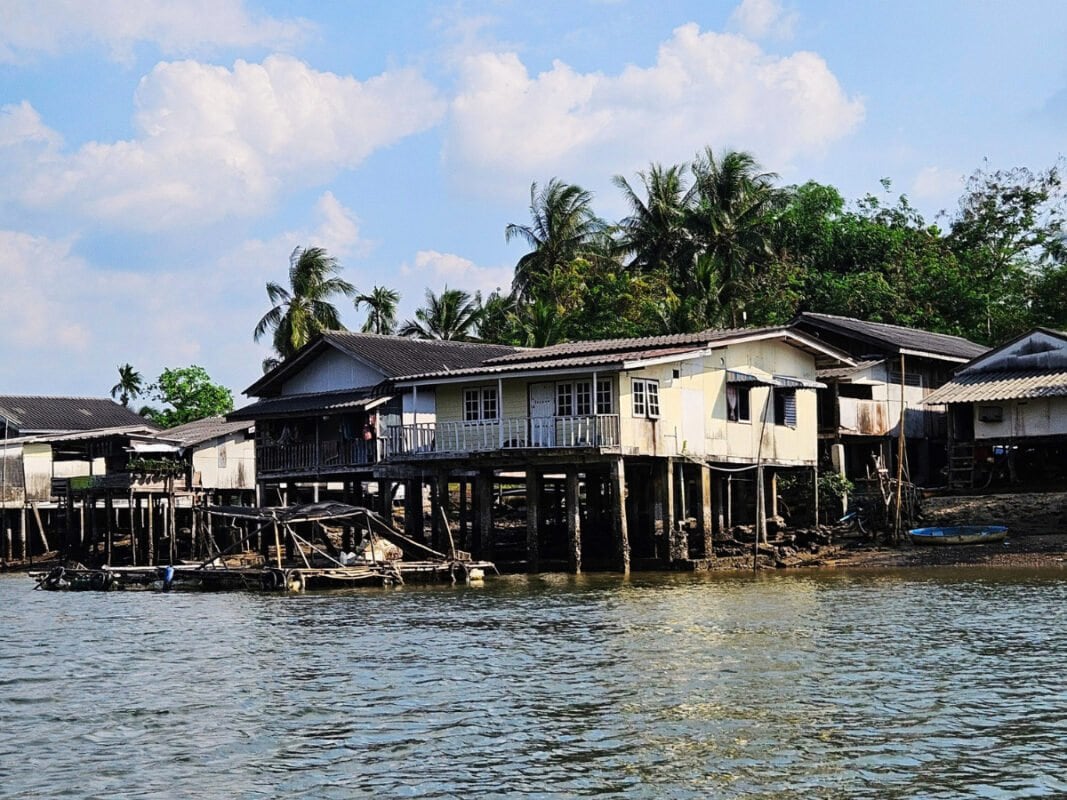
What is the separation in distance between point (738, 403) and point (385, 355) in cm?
1102

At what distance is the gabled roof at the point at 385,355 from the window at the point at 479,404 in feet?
13.4

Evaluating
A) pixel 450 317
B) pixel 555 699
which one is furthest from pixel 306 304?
pixel 555 699

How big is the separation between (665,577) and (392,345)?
1443cm

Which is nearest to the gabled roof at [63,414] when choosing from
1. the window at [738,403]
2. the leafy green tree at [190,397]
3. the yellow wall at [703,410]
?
the leafy green tree at [190,397]

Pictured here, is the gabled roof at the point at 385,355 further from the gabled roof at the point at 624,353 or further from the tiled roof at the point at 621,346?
the tiled roof at the point at 621,346

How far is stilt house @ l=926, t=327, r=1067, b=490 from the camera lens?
38.9 meters

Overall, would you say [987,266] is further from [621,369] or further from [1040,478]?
[621,369]

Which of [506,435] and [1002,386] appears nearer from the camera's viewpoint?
[506,435]

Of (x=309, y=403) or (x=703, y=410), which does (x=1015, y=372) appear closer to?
(x=703, y=410)

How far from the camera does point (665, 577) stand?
33.0m

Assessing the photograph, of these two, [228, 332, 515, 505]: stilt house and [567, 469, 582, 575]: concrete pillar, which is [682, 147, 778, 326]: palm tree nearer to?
[228, 332, 515, 505]: stilt house

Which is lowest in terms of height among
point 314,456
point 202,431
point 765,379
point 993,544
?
point 993,544

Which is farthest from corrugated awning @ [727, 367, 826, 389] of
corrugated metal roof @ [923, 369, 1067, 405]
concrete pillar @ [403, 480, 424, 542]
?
concrete pillar @ [403, 480, 424, 542]

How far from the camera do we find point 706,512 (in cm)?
3594
